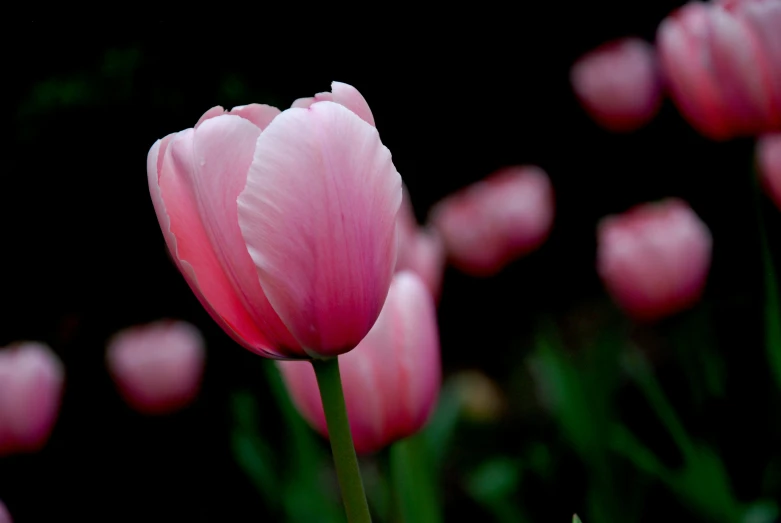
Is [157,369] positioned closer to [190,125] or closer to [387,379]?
[190,125]

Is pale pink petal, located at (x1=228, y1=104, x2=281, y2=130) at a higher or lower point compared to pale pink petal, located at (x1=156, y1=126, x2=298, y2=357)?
higher

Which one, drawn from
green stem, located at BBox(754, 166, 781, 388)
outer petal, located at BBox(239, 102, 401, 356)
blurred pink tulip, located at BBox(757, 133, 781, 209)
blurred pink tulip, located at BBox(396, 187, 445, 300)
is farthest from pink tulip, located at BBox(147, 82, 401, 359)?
blurred pink tulip, located at BBox(757, 133, 781, 209)

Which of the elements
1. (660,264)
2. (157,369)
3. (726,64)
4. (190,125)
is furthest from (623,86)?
(157,369)

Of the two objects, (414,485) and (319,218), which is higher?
(319,218)

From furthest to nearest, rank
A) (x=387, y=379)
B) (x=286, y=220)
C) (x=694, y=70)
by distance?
(x=694, y=70), (x=387, y=379), (x=286, y=220)

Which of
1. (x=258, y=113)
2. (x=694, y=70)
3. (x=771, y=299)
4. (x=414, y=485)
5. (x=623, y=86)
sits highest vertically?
(x=258, y=113)

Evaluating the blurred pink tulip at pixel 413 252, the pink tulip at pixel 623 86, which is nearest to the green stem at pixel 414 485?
Answer: the blurred pink tulip at pixel 413 252

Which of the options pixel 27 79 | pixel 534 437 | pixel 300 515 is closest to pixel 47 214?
pixel 27 79

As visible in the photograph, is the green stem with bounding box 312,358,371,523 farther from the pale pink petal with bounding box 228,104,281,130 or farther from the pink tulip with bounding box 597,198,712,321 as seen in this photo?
the pink tulip with bounding box 597,198,712,321
